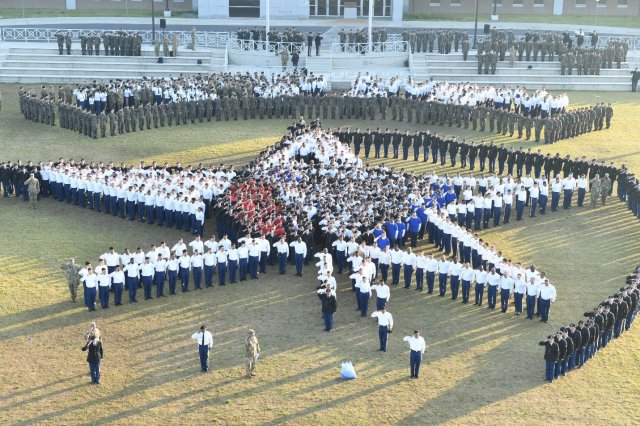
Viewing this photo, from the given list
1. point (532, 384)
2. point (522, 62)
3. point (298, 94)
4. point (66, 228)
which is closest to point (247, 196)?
point (66, 228)

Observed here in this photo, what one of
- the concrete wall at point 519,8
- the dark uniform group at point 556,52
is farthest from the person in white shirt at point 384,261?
the concrete wall at point 519,8

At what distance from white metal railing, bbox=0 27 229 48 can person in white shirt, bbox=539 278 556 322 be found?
34.0m

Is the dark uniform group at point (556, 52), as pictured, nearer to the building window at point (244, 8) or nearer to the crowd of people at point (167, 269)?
the building window at point (244, 8)

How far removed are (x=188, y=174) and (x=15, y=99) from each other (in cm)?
1859

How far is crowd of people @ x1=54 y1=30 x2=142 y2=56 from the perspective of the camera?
52.1 meters

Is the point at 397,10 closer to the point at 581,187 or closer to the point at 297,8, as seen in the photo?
the point at 297,8

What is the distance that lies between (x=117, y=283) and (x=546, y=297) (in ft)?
34.6

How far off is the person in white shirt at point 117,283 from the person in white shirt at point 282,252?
4.45 meters

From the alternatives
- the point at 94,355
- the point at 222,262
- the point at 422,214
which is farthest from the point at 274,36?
the point at 94,355

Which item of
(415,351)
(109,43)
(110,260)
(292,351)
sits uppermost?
(109,43)

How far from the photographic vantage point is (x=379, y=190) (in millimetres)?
30406

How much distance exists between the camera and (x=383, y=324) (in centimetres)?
2258

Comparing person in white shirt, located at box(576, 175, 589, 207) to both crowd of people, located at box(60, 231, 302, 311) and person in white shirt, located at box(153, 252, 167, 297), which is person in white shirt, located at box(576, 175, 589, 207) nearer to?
crowd of people, located at box(60, 231, 302, 311)

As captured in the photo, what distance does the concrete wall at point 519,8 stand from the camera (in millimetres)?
66688
